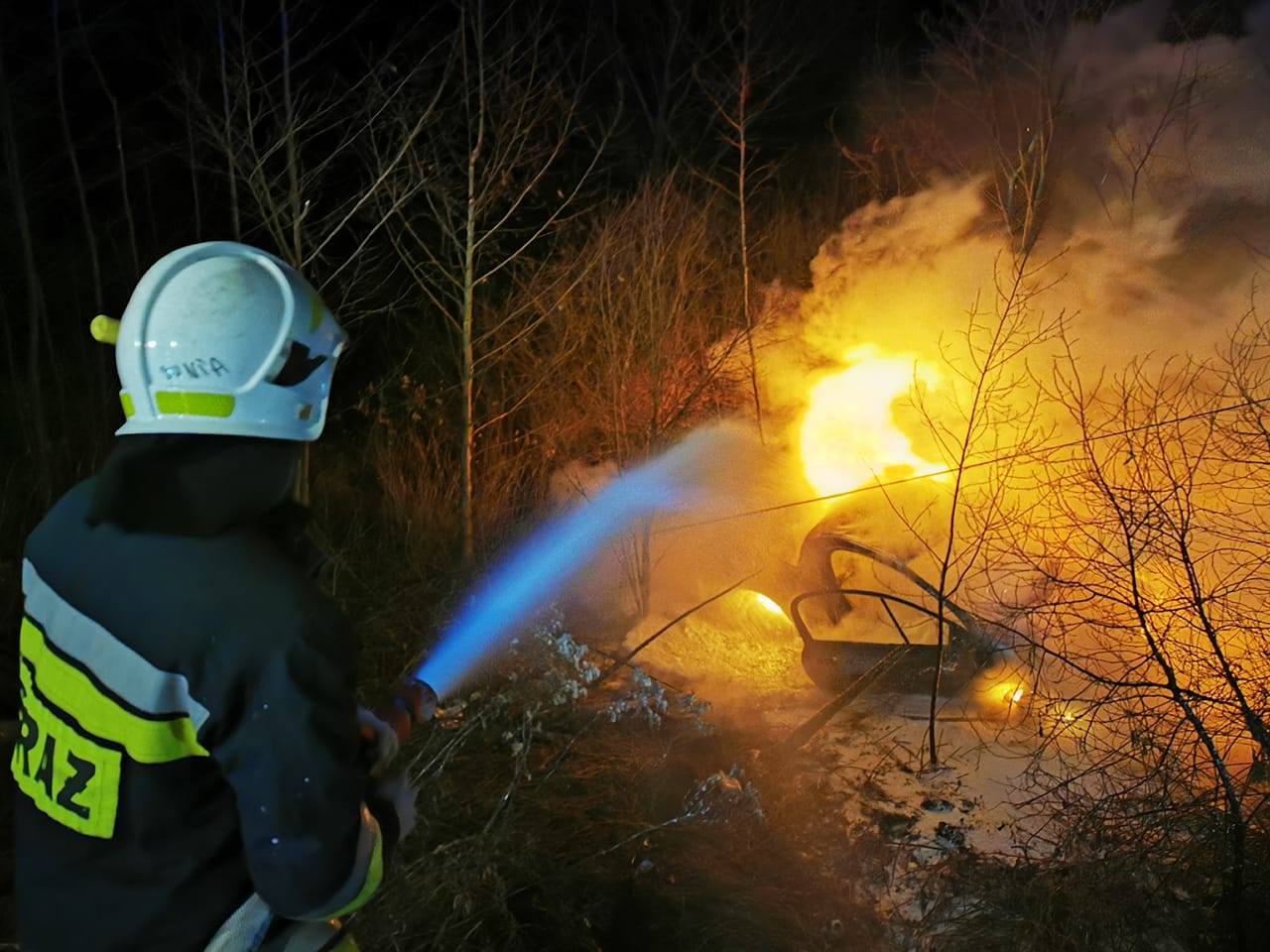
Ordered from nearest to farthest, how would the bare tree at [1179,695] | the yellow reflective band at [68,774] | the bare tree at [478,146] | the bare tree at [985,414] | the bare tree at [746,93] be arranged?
the yellow reflective band at [68,774] → the bare tree at [1179,695] → the bare tree at [985,414] → the bare tree at [478,146] → the bare tree at [746,93]

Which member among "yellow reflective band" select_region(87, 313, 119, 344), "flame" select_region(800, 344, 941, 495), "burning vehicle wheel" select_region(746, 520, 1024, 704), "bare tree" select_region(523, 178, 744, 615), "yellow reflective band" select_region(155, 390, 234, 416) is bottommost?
"burning vehicle wheel" select_region(746, 520, 1024, 704)

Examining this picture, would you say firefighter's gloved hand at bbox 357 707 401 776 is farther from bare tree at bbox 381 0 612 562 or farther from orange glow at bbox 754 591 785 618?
orange glow at bbox 754 591 785 618

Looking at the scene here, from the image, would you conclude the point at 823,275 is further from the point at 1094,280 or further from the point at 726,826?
the point at 726,826

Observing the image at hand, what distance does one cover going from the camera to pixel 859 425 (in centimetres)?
1030

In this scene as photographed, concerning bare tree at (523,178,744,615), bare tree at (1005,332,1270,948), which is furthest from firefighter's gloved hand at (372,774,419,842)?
bare tree at (523,178,744,615)

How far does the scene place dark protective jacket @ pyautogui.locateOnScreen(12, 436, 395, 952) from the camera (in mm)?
1415

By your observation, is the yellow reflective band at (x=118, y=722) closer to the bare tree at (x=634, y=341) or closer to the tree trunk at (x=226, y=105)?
the tree trunk at (x=226, y=105)

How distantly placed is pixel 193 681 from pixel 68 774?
393 mm

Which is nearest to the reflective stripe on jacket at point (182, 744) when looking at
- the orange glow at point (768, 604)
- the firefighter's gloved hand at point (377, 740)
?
the firefighter's gloved hand at point (377, 740)

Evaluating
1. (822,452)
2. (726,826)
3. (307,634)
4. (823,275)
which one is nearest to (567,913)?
(726,826)

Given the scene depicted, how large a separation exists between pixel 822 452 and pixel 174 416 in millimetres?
9402

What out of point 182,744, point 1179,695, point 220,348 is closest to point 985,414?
point 1179,695

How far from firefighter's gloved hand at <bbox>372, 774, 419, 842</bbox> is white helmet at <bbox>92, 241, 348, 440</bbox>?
0.73 meters

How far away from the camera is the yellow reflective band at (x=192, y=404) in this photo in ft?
5.53
